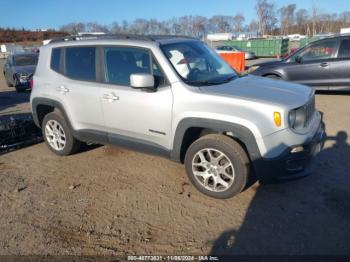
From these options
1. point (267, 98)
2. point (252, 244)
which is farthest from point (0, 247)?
point (267, 98)

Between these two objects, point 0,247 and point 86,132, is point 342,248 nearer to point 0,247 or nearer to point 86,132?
point 0,247

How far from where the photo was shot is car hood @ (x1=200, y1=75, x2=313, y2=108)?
358cm

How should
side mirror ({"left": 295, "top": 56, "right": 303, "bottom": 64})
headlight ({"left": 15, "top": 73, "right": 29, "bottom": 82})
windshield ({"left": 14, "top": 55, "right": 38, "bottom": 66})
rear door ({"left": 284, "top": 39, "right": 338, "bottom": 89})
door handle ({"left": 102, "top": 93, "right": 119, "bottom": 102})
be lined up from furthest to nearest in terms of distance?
windshield ({"left": 14, "top": 55, "right": 38, "bottom": 66}) < headlight ({"left": 15, "top": 73, "right": 29, "bottom": 82}) < side mirror ({"left": 295, "top": 56, "right": 303, "bottom": 64}) < rear door ({"left": 284, "top": 39, "right": 338, "bottom": 89}) < door handle ({"left": 102, "top": 93, "right": 119, "bottom": 102})

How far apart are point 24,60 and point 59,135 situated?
10456 mm

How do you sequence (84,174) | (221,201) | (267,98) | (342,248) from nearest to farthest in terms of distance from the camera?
1. (342,248)
2. (267,98)
3. (221,201)
4. (84,174)

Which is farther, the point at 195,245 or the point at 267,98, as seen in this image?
the point at 267,98

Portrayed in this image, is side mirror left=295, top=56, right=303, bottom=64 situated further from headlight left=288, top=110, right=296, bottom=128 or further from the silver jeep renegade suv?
headlight left=288, top=110, right=296, bottom=128

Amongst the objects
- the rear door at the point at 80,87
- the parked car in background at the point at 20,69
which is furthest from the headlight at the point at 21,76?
the rear door at the point at 80,87

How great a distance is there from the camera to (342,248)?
2.95 meters

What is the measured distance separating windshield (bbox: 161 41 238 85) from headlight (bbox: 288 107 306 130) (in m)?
1.03

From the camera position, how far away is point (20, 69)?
522 inches

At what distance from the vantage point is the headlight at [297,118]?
3513mm

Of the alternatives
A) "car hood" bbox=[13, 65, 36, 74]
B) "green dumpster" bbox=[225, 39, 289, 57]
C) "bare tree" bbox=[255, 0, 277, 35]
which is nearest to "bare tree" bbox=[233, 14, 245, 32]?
"bare tree" bbox=[255, 0, 277, 35]

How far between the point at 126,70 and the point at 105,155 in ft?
5.83
